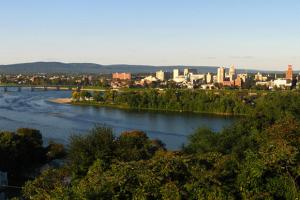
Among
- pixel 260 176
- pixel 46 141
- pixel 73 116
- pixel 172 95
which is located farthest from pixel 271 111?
pixel 172 95

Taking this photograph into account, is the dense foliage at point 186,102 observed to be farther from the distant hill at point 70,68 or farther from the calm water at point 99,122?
the distant hill at point 70,68

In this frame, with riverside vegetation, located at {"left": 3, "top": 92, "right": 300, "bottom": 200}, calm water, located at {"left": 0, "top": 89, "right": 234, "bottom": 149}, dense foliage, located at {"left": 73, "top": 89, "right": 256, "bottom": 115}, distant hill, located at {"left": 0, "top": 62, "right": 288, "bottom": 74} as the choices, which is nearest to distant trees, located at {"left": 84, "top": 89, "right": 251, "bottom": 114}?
dense foliage, located at {"left": 73, "top": 89, "right": 256, "bottom": 115}

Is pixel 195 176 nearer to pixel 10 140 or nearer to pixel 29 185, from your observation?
pixel 29 185

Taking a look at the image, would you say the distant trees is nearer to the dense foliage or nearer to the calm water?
the dense foliage

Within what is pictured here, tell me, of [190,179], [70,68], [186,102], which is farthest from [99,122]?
[70,68]

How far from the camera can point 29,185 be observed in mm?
3559

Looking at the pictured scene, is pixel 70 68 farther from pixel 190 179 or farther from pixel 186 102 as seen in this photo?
pixel 190 179

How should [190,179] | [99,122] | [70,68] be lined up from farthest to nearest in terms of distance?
1. [70,68]
2. [99,122]
3. [190,179]

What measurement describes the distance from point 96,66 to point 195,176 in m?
99.3

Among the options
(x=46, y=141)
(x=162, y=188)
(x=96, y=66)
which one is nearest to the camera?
(x=162, y=188)

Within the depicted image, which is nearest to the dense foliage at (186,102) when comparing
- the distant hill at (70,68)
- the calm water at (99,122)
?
the calm water at (99,122)

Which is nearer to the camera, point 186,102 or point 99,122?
point 99,122

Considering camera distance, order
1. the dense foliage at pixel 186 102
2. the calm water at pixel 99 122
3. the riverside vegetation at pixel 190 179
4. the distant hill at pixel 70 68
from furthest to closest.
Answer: the distant hill at pixel 70 68 < the dense foliage at pixel 186 102 < the calm water at pixel 99 122 < the riverside vegetation at pixel 190 179

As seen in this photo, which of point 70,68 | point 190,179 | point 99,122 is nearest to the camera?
point 190,179
